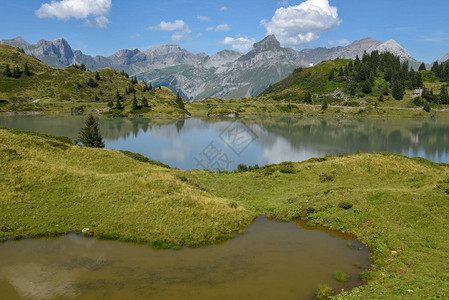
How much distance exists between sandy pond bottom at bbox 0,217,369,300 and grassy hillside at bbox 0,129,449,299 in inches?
71.1

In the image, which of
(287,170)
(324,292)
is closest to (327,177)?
(287,170)

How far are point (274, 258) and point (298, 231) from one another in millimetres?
6578

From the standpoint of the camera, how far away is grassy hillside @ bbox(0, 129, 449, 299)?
20.0 meters

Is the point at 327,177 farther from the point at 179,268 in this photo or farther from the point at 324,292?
the point at 179,268

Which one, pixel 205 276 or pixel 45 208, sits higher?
pixel 45 208

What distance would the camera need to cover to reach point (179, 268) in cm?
2039

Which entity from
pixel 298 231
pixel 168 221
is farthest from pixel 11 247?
pixel 298 231

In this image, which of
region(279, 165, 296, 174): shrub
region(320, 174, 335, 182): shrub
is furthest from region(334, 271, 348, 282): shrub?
region(279, 165, 296, 174): shrub

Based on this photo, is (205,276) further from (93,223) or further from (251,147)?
(251,147)

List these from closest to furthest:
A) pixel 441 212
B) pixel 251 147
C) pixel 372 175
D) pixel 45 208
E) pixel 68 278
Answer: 1. pixel 68 278
2. pixel 441 212
3. pixel 45 208
4. pixel 372 175
5. pixel 251 147

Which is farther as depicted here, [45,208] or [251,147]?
[251,147]

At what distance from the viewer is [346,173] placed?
148 feet

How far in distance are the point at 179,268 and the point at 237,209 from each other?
12153 mm

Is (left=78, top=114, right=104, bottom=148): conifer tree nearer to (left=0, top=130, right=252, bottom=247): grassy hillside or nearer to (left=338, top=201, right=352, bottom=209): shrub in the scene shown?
(left=0, top=130, right=252, bottom=247): grassy hillside
